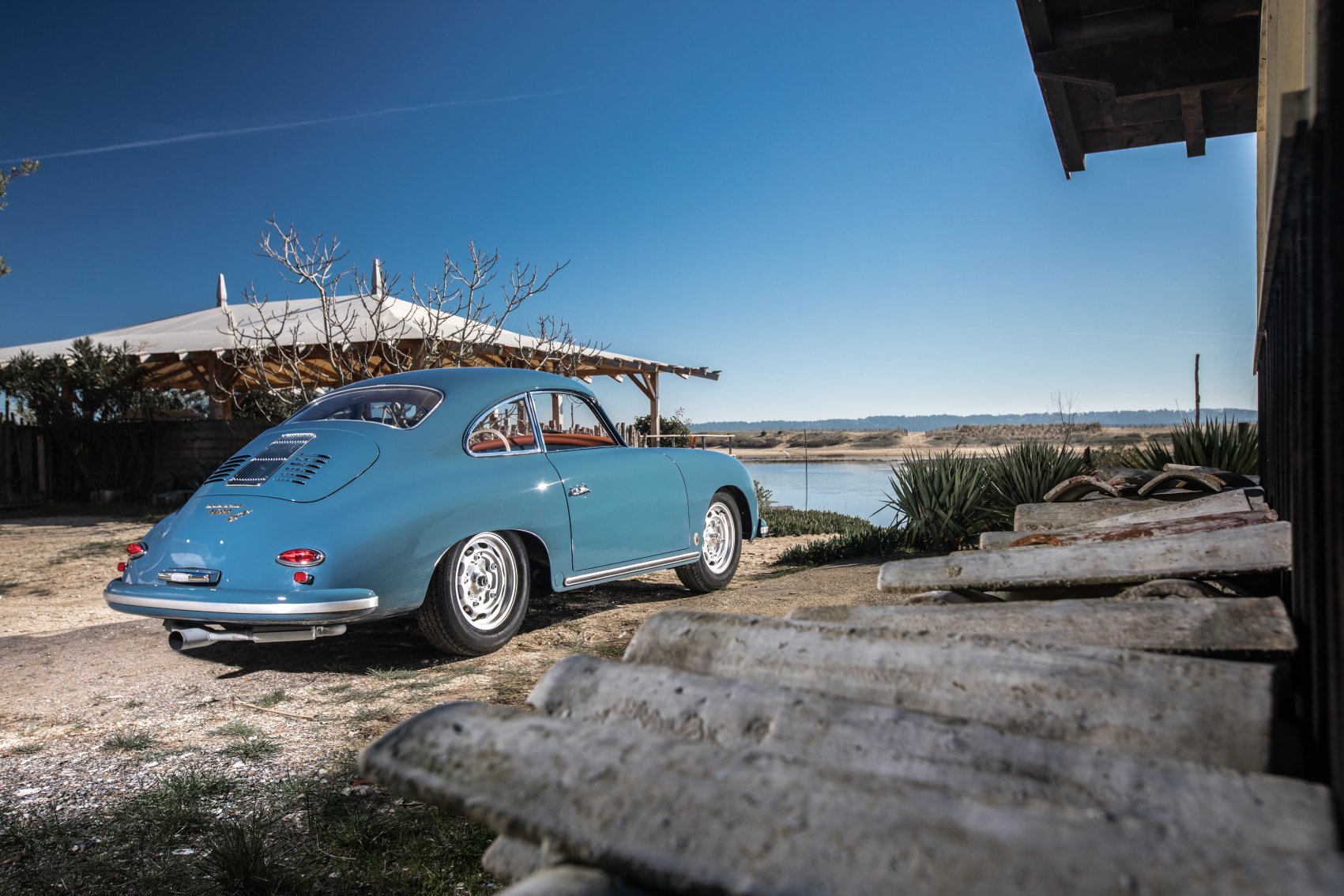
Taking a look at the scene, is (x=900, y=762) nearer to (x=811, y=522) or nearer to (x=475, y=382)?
(x=475, y=382)

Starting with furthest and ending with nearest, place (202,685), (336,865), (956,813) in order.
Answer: (202,685) < (336,865) < (956,813)

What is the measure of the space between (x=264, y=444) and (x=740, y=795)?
16.6 feet

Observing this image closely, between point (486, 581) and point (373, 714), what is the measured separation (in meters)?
1.30

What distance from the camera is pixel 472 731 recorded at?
1445mm

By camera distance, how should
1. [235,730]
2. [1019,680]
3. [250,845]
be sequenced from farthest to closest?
[235,730]
[250,845]
[1019,680]

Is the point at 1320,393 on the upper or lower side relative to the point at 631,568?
upper

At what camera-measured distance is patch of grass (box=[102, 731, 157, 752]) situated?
154 inches

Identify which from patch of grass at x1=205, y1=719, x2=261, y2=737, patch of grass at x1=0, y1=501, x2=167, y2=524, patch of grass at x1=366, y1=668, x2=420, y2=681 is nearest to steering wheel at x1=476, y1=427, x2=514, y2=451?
patch of grass at x1=366, y1=668, x2=420, y2=681

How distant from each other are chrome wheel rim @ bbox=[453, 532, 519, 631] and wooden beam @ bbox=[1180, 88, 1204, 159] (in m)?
4.62

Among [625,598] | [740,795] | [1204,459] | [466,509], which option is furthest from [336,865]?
[1204,459]

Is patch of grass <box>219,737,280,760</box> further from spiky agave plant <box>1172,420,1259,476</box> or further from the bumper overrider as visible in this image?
spiky agave plant <box>1172,420,1259,476</box>

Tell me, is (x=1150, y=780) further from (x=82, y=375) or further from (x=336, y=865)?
(x=82, y=375)

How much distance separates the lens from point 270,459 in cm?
534

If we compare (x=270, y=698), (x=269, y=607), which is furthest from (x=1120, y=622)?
(x=270, y=698)
